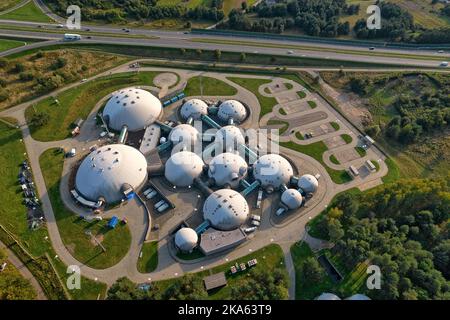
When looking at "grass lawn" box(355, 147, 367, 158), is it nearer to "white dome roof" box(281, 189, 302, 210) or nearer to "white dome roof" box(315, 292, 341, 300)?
"white dome roof" box(281, 189, 302, 210)

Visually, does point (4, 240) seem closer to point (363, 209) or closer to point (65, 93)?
point (65, 93)

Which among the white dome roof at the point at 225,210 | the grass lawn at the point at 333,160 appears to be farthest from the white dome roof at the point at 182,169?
the grass lawn at the point at 333,160

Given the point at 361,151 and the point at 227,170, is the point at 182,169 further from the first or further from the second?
the point at 361,151

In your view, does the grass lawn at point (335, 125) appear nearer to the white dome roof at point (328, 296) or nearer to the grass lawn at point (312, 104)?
the grass lawn at point (312, 104)

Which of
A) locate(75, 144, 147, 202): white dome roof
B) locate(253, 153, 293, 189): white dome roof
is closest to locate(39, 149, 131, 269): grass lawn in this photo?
locate(75, 144, 147, 202): white dome roof

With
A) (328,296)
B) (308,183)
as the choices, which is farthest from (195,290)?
(308,183)
